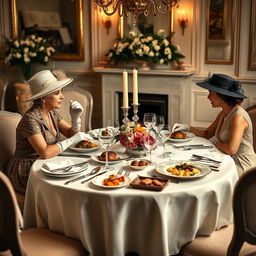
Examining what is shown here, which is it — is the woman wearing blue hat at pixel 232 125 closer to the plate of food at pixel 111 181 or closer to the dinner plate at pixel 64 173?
the plate of food at pixel 111 181

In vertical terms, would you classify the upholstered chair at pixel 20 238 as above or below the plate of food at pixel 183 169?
below

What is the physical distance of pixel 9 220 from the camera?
6.51 feet

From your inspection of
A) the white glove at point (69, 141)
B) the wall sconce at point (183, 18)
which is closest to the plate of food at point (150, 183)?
the white glove at point (69, 141)

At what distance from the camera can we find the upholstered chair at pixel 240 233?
202 cm

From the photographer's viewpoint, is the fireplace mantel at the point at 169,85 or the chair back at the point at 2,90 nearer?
the fireplace mantel at the point at 169,85

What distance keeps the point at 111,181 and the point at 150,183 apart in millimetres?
201

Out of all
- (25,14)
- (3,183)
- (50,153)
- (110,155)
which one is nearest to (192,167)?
(110,155)

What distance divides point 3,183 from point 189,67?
387 centimetres

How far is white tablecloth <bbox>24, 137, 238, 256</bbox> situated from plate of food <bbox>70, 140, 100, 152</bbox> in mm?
479

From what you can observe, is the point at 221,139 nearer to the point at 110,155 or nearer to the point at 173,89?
the point at 110,155

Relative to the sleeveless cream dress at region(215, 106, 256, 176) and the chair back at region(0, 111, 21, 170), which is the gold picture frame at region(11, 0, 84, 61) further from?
the sleeveless cream dress at region(215, 106, 256, 176)

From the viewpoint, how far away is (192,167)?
2480 millimetres

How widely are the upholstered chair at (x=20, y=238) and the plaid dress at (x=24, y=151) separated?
0.65 metres

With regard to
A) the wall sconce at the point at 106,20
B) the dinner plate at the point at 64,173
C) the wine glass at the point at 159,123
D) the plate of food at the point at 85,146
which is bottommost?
the dinner plate at the point at 64,173
